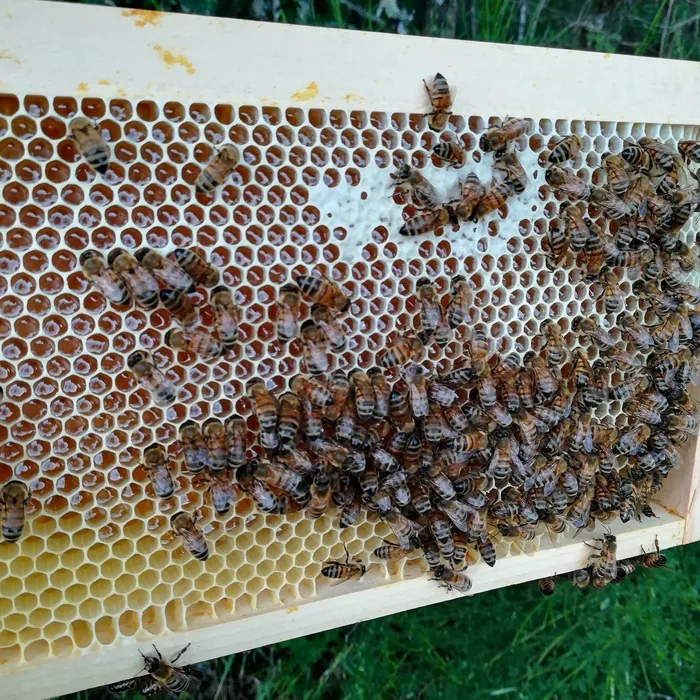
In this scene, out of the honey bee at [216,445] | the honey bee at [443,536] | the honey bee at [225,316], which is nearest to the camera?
the honey bee at [225,316]

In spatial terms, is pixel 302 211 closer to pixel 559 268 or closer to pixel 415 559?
pixel 559 268

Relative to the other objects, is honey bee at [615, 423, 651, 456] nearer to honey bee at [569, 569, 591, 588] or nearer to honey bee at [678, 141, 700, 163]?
honey bee at [569, 569, 591, 588]

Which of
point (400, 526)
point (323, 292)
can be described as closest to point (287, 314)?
point (323, 292)

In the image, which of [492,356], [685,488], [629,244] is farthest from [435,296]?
[685,488]

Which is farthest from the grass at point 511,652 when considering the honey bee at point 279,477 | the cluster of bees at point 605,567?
the honey bee at point 279,477

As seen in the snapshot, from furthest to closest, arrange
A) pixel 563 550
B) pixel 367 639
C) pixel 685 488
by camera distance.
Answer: pixel 367 639 → pixel 685 488 → pixel 563 550

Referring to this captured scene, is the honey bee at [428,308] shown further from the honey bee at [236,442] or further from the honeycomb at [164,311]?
the honey bee at [236,442]

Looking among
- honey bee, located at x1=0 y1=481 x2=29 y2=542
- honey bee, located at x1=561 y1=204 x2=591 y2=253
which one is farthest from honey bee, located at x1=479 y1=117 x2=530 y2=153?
honey bee, located at x1=0 y1=481 x2=29 y2=542
